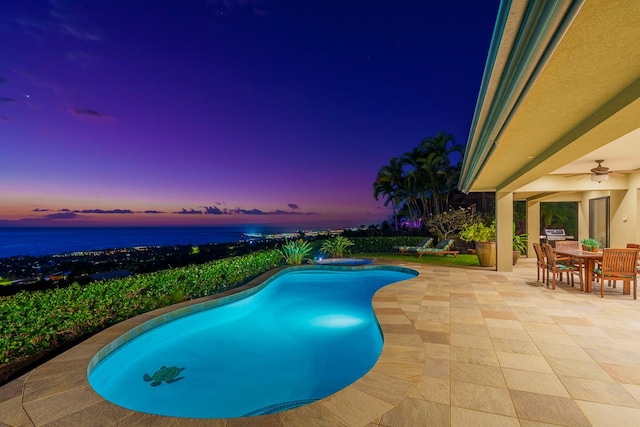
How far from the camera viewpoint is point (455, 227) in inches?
586

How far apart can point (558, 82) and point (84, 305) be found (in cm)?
565

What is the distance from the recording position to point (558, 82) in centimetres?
252

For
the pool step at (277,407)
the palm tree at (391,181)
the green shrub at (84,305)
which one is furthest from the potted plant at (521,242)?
the pool step at (277,407)

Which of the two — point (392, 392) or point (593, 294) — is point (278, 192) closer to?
point (593, 294)

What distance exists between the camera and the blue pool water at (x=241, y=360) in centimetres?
351

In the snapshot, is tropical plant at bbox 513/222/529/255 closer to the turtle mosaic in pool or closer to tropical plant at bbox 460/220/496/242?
tropical plant at bbox 460/220/496/242

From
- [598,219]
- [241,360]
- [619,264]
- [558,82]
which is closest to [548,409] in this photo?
[558,82]

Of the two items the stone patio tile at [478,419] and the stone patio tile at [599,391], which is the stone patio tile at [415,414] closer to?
the stone patio tile at [478,419]

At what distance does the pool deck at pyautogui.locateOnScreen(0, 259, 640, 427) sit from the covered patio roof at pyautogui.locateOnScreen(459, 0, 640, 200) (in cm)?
238

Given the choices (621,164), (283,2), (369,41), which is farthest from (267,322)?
(369,41)

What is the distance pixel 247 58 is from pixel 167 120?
13.9ft

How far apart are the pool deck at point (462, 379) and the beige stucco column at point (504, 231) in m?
3.86

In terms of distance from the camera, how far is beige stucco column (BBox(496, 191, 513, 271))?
348 inches

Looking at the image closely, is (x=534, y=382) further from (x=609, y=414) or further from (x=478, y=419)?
(x=478, y=419)
